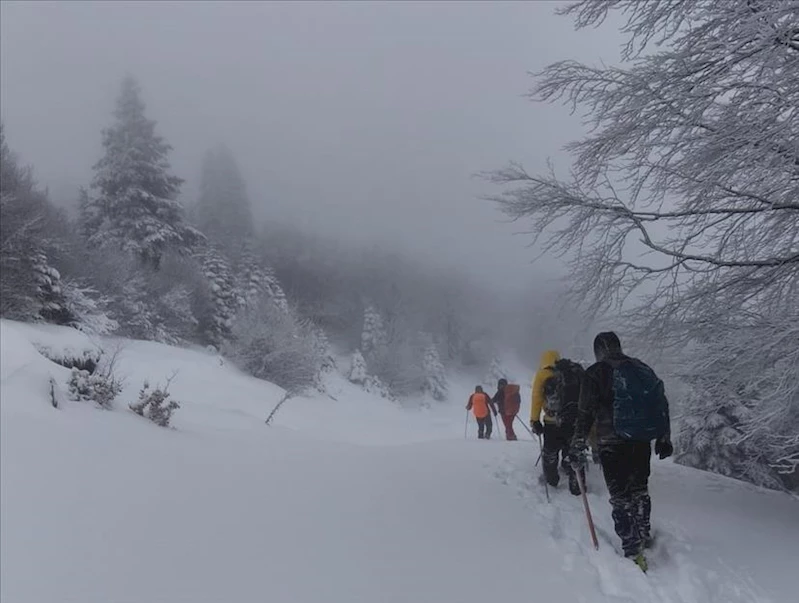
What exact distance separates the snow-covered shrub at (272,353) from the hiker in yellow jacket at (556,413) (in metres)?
23.3

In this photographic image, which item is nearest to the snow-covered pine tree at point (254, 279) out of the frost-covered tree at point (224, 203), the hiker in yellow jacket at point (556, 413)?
the frost-covered tree at point (224, 203)

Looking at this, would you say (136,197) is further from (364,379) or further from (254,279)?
(364,379)

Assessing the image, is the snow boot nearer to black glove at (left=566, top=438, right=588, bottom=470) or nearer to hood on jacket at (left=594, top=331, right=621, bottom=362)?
black glove at (left=566, top=438, right=588, bottom=470)

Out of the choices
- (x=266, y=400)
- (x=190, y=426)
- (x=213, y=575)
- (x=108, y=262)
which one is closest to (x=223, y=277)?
(x=108, y=262)

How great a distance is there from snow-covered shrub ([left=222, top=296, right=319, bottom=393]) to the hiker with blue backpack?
2492 cm

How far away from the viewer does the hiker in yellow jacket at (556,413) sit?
6.17 m

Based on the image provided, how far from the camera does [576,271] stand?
6.02 m

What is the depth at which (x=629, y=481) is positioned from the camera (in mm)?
4602

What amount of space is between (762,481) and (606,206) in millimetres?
10765

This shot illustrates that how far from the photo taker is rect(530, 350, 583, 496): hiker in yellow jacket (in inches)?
243

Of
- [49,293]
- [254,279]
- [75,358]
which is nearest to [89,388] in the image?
[75,358]

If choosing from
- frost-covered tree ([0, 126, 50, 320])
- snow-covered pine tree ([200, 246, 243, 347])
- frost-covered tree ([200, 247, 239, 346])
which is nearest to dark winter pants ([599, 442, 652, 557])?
frost-covered tree ([0, 126, 50, 320])

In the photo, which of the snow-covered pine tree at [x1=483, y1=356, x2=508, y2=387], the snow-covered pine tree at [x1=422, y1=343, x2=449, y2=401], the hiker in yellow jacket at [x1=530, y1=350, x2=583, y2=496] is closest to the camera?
the hiker in yellow jacket at [x1=530, y1=350, x2=583, y2=496]

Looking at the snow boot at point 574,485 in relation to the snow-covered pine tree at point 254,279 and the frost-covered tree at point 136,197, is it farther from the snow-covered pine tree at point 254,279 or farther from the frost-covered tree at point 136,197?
the snow-covered pine tree at point 254,279
